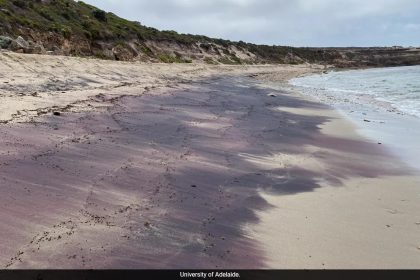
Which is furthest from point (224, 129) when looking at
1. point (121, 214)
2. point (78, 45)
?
point (78, 45)

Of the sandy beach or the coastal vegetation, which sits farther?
the coastal vegetation

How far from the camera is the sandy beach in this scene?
570 centimetres

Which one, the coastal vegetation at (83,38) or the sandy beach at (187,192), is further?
the coastal vegetation at (83,38)

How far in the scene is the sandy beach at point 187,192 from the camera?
18.7 ft

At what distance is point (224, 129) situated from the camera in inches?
580

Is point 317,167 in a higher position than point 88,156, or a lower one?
lower

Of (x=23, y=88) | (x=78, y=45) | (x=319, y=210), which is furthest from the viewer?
(x=78, y=45)

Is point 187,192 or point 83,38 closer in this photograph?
point 187,192

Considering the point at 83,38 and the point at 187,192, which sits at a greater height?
A: the point at 83,38

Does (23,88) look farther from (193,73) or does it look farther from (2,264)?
(193,73)

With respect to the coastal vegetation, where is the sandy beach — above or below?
below

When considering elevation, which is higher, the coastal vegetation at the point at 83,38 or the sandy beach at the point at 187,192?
the coastal vegetation at the point at 83,38

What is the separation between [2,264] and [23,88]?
40.6 feet

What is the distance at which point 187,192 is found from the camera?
8.11m
